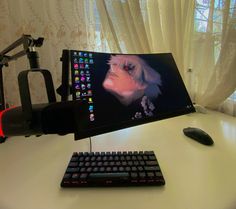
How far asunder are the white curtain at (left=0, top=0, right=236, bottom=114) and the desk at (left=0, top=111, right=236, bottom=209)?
0.31 m

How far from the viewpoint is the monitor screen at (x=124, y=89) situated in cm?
68

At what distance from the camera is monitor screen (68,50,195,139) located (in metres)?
0.68

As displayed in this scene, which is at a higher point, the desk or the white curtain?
the white curtain

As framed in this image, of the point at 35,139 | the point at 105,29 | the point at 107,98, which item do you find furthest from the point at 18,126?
the point at 105,29

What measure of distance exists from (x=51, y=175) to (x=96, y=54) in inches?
16.6

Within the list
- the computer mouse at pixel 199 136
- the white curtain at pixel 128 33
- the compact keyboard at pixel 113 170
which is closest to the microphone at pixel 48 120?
the compact keyboard at pixel 113 170

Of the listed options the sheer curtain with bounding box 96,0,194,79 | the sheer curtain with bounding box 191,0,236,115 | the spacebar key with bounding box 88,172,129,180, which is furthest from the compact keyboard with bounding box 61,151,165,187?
the sheer curtain with bounding box 96,0,194,79

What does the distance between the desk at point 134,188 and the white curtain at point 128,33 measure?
12.2 inches

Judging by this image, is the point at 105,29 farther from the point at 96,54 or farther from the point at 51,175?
the point at 51,175

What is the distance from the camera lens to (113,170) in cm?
57

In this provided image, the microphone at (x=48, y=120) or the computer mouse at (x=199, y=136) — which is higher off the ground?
the microphone at (x=48, y=120)

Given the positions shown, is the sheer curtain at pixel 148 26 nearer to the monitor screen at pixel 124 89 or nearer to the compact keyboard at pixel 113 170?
the monitor screen at pixel 124 89

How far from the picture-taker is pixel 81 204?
0.48m

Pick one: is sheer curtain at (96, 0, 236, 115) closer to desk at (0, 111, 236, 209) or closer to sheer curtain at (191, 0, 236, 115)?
sheer curtain at (191, 0, 236, 115)
